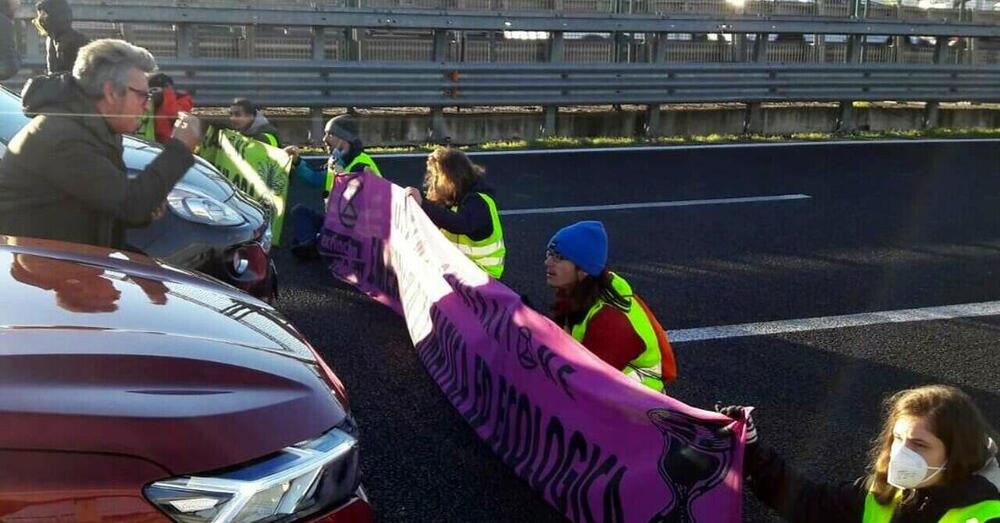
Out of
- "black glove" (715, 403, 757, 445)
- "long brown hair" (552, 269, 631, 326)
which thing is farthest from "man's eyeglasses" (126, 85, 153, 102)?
"black glove" (715, 403, 757, 445)

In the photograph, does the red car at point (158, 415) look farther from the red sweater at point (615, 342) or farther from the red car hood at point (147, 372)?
the red sweater at point (615, 342)

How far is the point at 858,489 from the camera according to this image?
11.3 ft

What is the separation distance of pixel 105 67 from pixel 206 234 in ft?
4.62

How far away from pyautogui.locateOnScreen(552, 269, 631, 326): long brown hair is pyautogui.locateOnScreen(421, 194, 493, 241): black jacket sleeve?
6.15 ft

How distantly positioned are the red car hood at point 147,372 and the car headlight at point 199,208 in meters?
2.30

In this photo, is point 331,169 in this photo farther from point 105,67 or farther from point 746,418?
point 746,418

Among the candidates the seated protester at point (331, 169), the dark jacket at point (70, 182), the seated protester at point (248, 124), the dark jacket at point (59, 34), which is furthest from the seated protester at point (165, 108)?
the dark jacket at point (70, 182)

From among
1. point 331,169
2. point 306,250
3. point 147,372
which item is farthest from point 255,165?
point 147,372

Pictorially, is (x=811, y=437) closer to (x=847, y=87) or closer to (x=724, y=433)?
(x=724, y=433)

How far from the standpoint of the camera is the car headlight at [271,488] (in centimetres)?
208

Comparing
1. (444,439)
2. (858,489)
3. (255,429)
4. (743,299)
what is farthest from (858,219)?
(255,429)

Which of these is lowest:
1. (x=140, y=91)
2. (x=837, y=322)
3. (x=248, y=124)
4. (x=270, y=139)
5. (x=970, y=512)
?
(x=837, y=322)

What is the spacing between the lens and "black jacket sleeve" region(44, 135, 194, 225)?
3855 mm

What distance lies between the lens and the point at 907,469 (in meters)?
3.10
